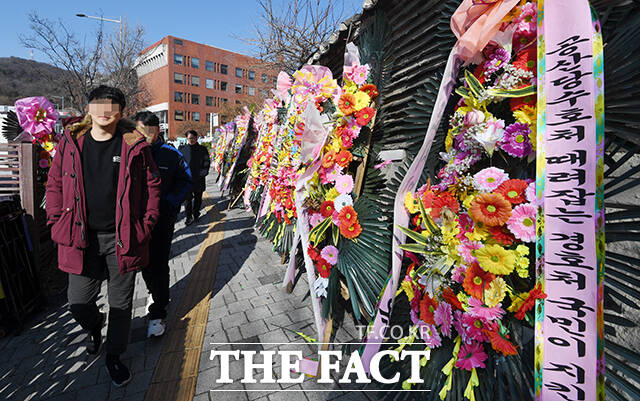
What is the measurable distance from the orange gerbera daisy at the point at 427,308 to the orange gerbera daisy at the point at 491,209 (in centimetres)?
47

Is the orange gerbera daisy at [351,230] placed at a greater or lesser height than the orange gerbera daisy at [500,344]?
greater

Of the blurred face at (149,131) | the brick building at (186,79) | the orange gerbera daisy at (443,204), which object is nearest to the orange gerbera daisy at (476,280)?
the orange gerbera daisy at (443,204)

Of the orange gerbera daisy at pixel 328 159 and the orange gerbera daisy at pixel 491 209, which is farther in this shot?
the orange gerbera daisy at pixel 328 159

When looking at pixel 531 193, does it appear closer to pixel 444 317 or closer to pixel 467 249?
pixel 467 249

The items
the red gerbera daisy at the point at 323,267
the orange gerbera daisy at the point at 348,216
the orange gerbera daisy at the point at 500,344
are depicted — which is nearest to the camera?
the orange gerbera daisy at the point at 500,344

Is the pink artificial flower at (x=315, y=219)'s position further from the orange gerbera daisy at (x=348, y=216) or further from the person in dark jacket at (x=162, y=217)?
the person in dark jacket at (x=162, y=217)

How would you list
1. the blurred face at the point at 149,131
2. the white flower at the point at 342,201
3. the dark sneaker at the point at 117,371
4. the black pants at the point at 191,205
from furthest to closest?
the black pants at the point at 191,205, the blurred face at the point at 149,131, the white flower at the point at 342,201, the dark sneaker at the point at 117,371

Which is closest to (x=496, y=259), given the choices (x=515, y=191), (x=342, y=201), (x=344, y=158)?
(x=515, y=191)

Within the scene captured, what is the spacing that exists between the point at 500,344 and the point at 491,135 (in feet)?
2.78

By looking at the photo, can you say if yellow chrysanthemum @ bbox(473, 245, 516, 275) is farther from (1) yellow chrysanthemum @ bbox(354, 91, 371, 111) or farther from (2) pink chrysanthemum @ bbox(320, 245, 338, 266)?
(1) yellow chrysanthemum @ bbox(354, 91, 371, 111)

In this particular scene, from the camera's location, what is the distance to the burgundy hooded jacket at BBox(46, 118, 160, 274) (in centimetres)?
202

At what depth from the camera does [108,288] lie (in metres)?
2.16

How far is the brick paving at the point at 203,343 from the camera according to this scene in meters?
2.08

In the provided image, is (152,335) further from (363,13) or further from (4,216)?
(363,13)
